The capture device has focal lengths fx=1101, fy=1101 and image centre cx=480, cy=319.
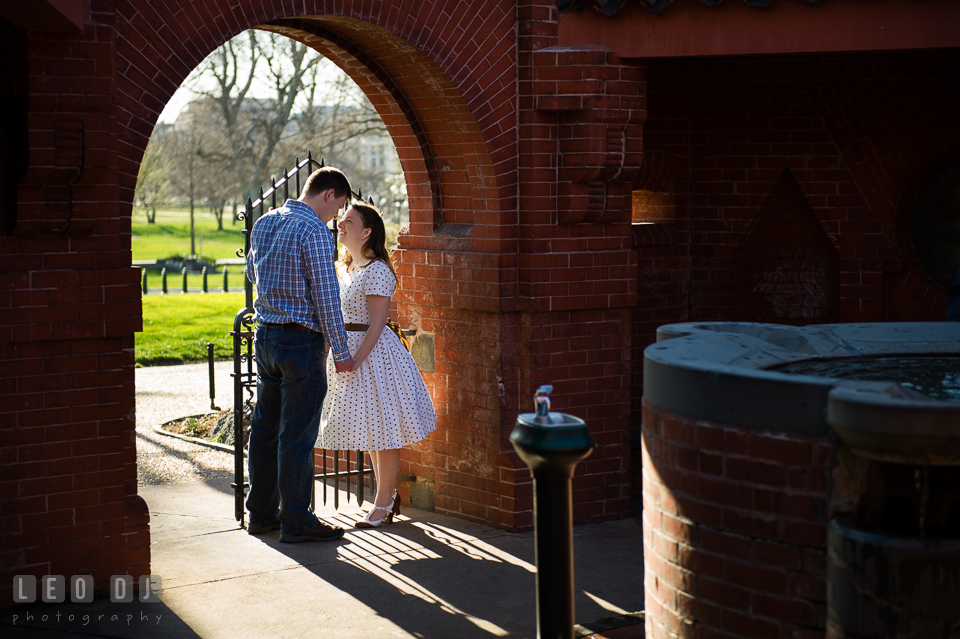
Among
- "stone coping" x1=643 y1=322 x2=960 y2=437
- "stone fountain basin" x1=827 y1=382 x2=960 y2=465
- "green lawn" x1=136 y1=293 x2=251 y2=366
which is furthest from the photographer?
"green lawn" x1=136 y1=293 x2=251 y2=366

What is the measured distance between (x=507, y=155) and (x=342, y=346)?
1.52 m

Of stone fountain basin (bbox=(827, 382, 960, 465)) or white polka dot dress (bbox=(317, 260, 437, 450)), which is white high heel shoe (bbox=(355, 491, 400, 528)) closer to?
white polka dot dress (bbox=(317, 260, 437, 450))

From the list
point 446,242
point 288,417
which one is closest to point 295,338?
point 288,417

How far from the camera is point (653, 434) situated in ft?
11.9

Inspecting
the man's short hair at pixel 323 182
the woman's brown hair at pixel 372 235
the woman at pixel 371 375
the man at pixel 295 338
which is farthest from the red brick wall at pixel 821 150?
the man at pixel 295 338

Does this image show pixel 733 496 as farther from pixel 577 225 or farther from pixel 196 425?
pixel 196 425

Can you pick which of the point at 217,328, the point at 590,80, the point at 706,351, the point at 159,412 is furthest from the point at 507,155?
the point at 217,328

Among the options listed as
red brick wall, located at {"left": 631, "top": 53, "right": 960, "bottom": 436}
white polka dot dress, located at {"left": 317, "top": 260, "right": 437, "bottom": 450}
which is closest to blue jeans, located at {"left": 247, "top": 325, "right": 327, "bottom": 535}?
white polka dot dress, located at {"left": 317, "top": 260, "right": 437, "bottom": 450}

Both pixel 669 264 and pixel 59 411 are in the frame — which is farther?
pixel 669 264

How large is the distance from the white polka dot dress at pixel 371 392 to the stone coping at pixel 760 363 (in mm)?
2238

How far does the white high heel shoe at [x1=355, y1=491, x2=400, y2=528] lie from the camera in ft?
20.7

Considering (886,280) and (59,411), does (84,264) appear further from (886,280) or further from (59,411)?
(886,280)

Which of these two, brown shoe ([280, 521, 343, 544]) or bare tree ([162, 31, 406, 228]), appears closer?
brown shoe ([280, 521, 343, 544])

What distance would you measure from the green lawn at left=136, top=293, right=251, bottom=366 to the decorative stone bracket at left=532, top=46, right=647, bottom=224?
693 centimetres
